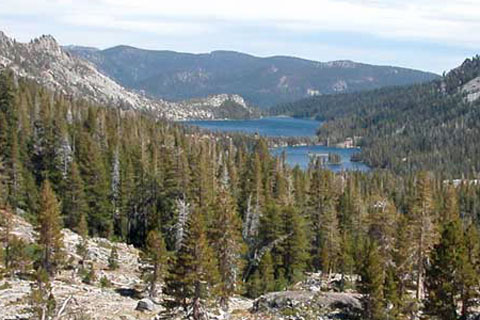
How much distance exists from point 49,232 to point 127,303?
946 cm

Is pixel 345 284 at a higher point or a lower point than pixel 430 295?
lower

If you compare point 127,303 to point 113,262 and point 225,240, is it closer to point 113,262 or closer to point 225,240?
point 225,240

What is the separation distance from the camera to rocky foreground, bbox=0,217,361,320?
143ft

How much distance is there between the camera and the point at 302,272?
73.7 meters

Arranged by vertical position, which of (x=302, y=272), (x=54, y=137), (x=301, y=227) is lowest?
(x=302, y=272)

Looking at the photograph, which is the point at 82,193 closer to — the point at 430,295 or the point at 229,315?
the point at 229,315

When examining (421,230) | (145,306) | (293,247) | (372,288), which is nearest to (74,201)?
(293,247)

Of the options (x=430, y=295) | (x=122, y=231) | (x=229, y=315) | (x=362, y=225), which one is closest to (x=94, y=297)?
(x=229, y=315)

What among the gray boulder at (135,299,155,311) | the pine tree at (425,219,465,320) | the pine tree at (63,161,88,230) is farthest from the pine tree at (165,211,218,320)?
the pine tree at (63,161,88,230)

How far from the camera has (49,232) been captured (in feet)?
172

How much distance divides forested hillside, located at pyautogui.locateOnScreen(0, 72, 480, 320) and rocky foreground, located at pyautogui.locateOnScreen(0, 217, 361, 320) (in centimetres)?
104

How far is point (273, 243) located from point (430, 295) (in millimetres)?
29803

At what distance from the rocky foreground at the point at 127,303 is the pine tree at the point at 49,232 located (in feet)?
5.28

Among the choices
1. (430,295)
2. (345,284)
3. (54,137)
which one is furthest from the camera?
(54,137)
